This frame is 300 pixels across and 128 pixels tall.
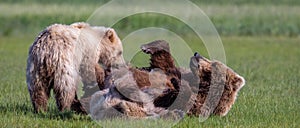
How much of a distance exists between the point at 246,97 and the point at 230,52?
36.6 ft

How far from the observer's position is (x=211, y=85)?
8328 mm

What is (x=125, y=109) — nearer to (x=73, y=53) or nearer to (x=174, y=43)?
(x=73, y=53)

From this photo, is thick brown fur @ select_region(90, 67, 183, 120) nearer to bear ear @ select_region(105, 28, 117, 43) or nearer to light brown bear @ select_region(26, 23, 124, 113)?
light brown bear @ select_region(26, 23, 124, 113)

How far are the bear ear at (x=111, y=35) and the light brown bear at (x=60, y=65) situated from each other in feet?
1.47

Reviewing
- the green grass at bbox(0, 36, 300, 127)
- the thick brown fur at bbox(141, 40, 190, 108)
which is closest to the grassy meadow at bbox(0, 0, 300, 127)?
the green grass at bbox(0, 36, 300, 127)

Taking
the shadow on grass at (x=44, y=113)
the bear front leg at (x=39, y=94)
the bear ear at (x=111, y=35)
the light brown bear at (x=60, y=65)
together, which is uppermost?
the bear ear at (x=111, y=35)

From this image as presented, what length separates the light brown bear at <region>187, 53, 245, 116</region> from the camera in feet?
27.3

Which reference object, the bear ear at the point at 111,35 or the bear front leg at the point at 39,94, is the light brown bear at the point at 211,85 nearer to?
the bear ear at the point at 111,35

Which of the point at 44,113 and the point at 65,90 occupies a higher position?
the point at 65,90

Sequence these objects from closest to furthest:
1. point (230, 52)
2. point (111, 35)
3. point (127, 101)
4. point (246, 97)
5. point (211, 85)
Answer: point (127, 101)
point (211, 85)
point (111, 35)
point (246, 97)
point (230, 52)

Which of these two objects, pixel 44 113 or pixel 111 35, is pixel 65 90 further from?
pixel 111 35

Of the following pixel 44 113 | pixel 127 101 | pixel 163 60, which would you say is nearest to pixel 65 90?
pixel 44 113

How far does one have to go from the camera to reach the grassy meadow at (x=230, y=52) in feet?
27.7

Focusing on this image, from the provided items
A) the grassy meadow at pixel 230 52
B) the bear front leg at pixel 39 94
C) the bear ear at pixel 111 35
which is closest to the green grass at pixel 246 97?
the grassy meadow at pixel 230 52
